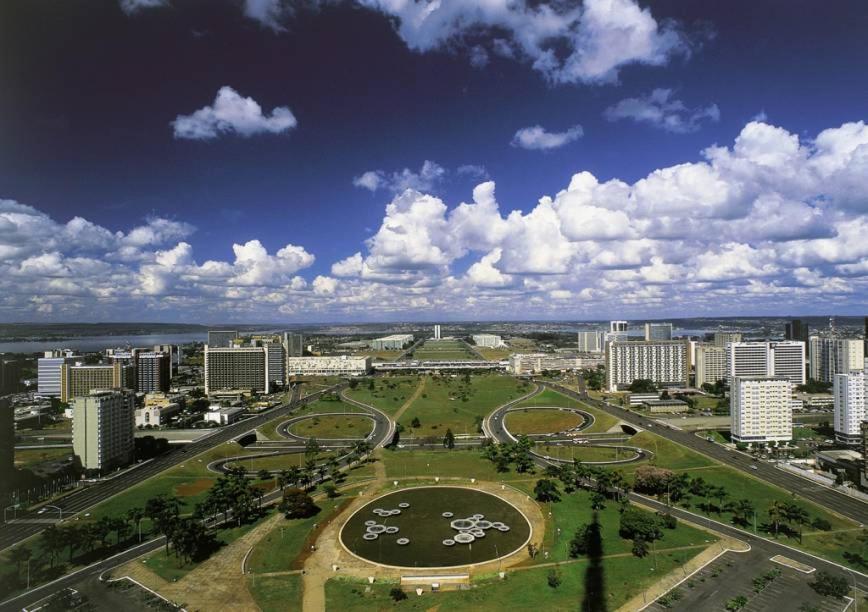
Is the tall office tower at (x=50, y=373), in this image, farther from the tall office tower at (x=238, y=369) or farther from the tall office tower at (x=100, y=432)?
the tall office tower at (x=100, y=432)

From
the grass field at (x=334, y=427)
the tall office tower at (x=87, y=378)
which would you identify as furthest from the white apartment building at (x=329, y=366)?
the grass field at (x=334, y=427)

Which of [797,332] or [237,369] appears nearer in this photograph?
[237,369]

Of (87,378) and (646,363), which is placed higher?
(646,363)

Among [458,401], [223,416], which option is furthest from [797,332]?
[223,416]

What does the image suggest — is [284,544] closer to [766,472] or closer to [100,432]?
[100,432]

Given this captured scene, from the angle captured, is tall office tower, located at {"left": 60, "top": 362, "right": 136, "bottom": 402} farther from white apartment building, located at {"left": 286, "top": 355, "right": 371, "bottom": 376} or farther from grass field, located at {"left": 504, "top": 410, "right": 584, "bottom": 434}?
grass field, located at {"left": 504, "top": 410, "right": 584, "bottom": 434}

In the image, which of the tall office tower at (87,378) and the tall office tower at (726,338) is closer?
the tall office tower at (87,378)

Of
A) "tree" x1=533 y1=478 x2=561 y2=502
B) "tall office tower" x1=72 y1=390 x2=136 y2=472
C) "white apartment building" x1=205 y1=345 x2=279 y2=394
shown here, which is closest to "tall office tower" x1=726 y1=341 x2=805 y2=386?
"tree" x1=533 y1=478 x2=561 y2=502
